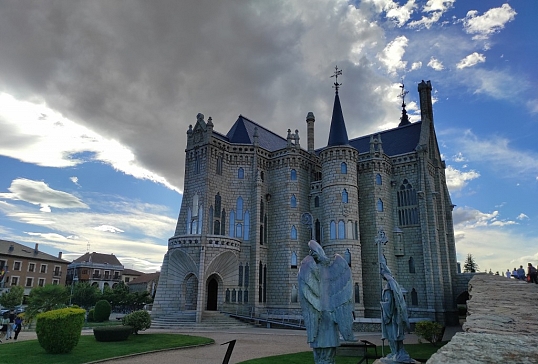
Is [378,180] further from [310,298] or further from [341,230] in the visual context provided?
[310,298]

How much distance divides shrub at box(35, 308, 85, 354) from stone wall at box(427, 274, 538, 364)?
1425 centimetres

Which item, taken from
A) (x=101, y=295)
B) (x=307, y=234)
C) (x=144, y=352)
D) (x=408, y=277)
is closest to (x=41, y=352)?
(x=144, y=352)

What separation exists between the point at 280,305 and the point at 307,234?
6.88 meters

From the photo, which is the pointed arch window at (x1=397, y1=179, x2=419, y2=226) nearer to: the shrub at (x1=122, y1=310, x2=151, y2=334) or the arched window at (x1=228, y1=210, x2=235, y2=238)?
the arched window at (x1=228, y1=210, x2=235, y2=238)

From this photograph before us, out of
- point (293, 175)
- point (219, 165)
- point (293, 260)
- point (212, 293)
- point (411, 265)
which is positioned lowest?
point (212, 293)

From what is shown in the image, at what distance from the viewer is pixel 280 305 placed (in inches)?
1346

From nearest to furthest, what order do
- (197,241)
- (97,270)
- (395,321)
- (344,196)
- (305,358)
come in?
(395,321) < (305,358) < (197,241) < (344,196) < (97,270)

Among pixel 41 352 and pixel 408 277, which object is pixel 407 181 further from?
pixel 41 352

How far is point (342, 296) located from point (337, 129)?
3081cm

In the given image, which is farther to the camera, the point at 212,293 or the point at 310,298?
the point at 212,293

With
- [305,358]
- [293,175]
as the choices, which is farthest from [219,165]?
[305,358]

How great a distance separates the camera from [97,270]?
73.8 meters

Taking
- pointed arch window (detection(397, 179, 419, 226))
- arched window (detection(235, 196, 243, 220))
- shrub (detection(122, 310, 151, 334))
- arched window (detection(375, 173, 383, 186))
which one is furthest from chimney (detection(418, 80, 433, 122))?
shrub (detection(122, 310, 151, 334))

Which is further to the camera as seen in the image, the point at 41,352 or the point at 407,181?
the point at 407,181
